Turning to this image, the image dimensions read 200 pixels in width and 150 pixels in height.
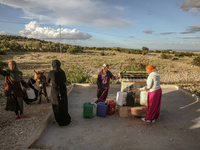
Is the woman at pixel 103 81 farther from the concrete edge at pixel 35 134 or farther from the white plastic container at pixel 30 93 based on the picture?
the white plastic container at pixel 30 93

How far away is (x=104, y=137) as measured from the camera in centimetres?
407

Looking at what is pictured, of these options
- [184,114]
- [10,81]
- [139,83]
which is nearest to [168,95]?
[184,114]

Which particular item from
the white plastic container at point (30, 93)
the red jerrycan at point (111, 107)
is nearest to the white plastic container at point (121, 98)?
the red jerrycan at point (111, 107)

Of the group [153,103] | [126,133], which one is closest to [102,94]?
[153,103]

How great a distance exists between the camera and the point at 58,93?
14.5 ft

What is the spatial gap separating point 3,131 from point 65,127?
6.18 ft

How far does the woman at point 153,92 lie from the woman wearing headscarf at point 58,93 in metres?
2.44

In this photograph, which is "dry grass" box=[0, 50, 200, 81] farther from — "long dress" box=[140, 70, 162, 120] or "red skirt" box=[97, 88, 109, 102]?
"long dress" box=[140, 70, 162, 120]

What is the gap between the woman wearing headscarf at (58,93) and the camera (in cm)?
432

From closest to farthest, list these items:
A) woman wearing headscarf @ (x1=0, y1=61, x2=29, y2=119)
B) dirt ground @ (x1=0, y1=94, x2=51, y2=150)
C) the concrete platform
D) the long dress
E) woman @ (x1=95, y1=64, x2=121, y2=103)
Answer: the concrete platform
dirt ground @ (x1=0, y1=94, x2=51, y2=150)
the long dress
woman wearing headscarf @ (x1=0, y1=61, x2=29, y2=119)
woman @ (x1=95, y1=64, x2=121, y2=103)

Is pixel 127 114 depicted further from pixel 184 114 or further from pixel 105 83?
pixel 184 114

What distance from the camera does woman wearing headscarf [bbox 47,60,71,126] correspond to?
4.32 m

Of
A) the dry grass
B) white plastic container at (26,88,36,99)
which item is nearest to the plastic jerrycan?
white plastic container at (26,88,36,99)

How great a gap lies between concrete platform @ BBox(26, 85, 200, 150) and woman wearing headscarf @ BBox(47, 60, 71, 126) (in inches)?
12.4
